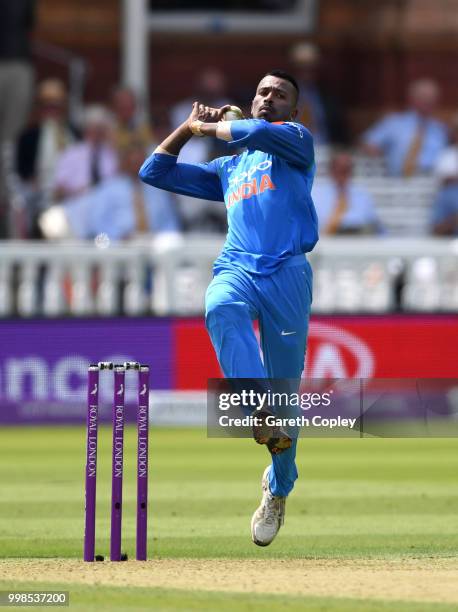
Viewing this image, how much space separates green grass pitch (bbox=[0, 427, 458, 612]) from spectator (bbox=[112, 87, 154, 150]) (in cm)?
341

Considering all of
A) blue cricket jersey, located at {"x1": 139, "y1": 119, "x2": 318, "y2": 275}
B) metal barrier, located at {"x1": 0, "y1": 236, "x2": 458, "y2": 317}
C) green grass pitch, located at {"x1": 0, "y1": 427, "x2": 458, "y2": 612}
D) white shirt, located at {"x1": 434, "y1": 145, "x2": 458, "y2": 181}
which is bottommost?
green grass pitch, located at {"x1": 0, "y1": 427, "x2": 458, "y2": 612}

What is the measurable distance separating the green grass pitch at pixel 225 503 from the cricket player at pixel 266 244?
811 millimetres

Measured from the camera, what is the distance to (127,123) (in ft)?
59.8

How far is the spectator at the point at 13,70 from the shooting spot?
18.8 m

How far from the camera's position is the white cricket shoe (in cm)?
877

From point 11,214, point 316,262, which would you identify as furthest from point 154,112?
point 316,262

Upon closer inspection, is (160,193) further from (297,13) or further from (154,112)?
(297,13)

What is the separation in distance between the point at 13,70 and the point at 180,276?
3.53m

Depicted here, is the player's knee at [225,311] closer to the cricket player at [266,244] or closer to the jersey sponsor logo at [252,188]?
A: the cricket player at [266,244]

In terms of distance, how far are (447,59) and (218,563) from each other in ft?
46.9

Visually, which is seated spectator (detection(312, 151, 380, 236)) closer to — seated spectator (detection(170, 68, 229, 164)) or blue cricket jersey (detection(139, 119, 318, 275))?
seated spectator (detection(170, 68, 229, 164))

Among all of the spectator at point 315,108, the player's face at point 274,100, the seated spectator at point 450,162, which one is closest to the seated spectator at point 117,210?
the spectator at point 315,108

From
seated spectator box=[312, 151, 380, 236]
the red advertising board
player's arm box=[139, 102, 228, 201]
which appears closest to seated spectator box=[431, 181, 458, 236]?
seated spectator box=[312, 151, 380, 236]

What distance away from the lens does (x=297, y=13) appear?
23219 mm
